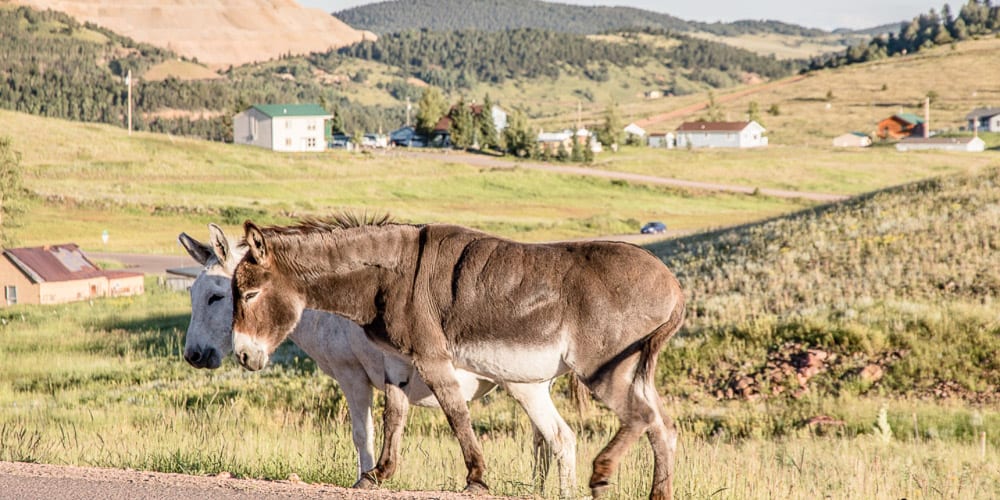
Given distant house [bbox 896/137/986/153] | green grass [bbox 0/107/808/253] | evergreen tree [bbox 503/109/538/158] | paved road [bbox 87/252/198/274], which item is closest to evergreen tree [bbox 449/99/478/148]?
evergreen tree [bbox 503/109/538/158]

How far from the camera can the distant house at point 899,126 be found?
612 ft

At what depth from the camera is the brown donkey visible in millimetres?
8078

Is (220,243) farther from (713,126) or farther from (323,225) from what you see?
(713,126)

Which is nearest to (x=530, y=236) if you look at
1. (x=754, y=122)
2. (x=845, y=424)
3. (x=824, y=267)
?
(x=824, y=267)

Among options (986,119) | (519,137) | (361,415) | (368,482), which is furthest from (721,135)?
(368,482)

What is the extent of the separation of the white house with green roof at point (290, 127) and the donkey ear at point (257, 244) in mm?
154046

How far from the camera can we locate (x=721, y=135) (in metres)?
190

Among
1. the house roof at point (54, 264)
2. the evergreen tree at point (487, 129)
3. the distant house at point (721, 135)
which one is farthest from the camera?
the distant house at point (721, 135)

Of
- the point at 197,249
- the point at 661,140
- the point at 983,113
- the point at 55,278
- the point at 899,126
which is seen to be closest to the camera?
the point at 197,249

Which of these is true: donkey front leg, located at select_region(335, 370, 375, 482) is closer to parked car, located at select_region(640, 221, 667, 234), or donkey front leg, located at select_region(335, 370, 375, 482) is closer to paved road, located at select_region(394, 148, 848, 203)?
parked car, located at select_region(640, 221, 667, 234)

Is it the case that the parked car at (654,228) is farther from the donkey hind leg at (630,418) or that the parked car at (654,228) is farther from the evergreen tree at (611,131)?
the evergreen tree at (611,131)

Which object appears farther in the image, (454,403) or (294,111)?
(294,111)

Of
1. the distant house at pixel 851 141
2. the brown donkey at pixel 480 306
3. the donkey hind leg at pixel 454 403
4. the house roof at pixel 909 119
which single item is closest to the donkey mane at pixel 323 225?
the brown donkey at pixel 480 306

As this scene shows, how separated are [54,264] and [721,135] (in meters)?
155
